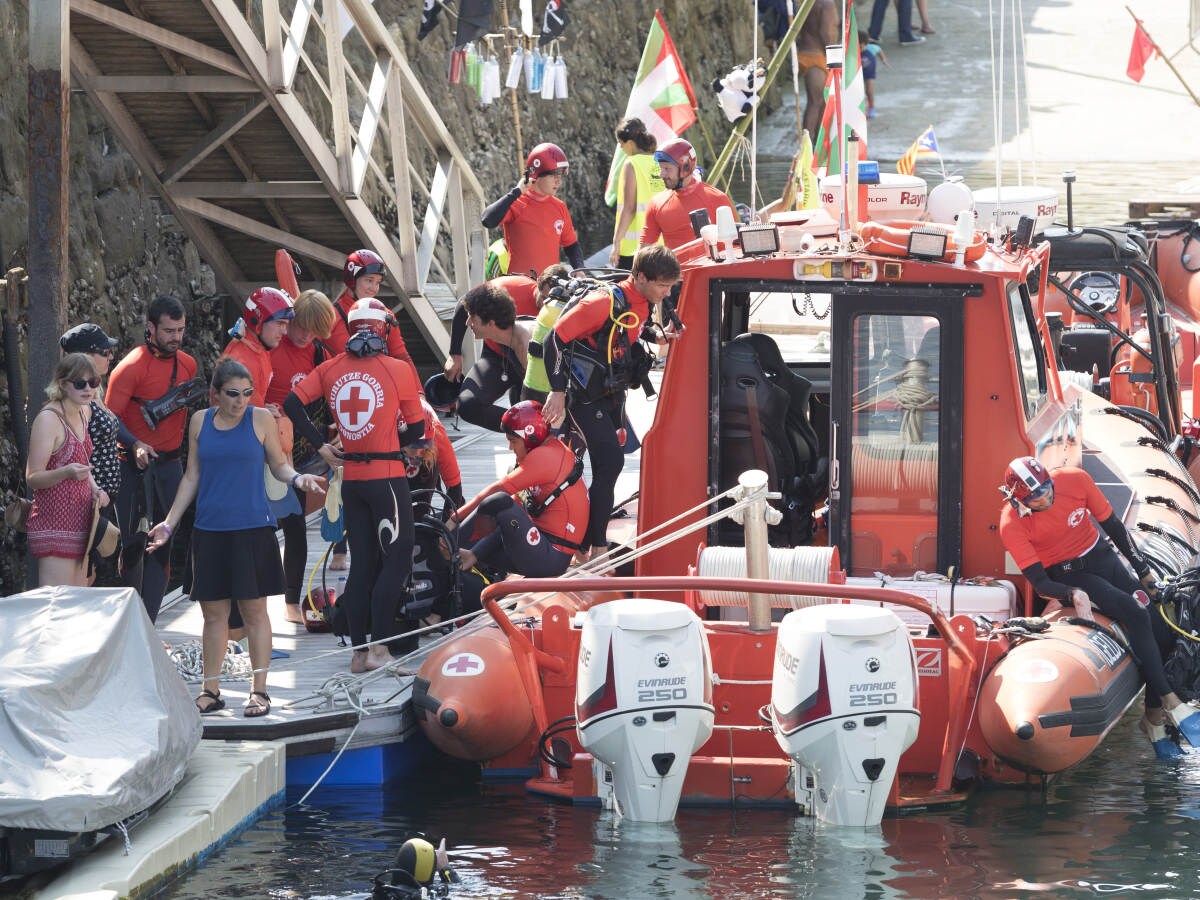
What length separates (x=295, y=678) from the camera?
8.26m

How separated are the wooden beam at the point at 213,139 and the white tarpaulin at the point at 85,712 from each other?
521 centimetres

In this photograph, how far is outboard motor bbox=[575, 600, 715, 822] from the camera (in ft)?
22.9

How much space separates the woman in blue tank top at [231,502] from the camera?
7.45 m

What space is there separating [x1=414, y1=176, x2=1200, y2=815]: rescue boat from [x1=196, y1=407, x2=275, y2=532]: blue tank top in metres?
1.01

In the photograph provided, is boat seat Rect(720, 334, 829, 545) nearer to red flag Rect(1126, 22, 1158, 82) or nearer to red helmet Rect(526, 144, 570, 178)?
red helmet Rect(526, 144, 570, 178)

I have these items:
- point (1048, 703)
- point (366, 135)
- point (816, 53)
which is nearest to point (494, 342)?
point (366, 135)

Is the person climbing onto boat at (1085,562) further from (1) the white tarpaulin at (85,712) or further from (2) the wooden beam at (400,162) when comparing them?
(2) the wooden beam at (400,162)

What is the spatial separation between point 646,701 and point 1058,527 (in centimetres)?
201

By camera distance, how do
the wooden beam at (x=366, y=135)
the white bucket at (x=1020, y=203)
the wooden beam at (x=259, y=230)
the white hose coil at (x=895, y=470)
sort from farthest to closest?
the wooden beam at (x=259, y=230) → the wooden beam at (x=366, y=135) → the white bucket at (x=1020, y=203) → the white hose coil at (x=895, y=470)

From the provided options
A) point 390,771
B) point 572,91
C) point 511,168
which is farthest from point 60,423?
point 572,91

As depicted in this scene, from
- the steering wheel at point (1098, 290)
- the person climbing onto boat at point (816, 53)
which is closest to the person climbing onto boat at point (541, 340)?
the steering wheel at point (1098, 290)

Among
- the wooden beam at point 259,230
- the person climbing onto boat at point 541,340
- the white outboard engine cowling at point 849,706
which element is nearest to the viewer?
the white outboard engine cowling at point 849,706

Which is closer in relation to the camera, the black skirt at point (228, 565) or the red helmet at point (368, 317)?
the black skirt at point (228, 565)

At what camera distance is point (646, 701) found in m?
6.95
